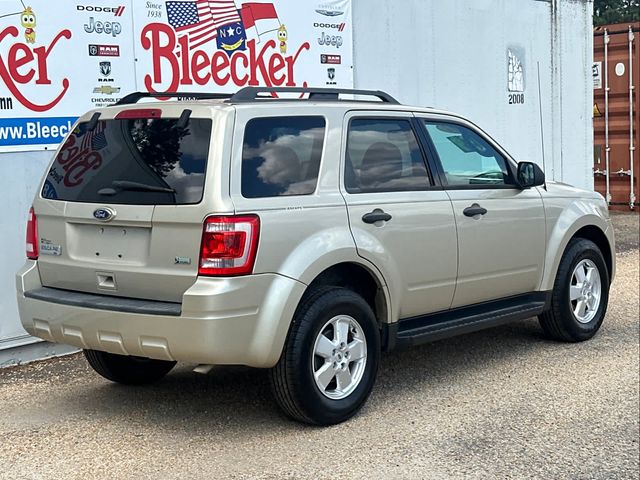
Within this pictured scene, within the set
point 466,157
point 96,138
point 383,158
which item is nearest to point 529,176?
point 466,157

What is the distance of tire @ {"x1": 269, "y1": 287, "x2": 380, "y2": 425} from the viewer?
5.25m

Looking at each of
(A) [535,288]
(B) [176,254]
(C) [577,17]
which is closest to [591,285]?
(A) [535,288]

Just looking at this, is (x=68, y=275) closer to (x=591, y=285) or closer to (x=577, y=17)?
(x=591, y=285)

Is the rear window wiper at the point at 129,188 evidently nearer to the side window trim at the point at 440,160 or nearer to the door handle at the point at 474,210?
the side window trim at the point at 440,160

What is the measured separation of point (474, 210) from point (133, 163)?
2.33 m

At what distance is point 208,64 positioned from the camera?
8.31 metres

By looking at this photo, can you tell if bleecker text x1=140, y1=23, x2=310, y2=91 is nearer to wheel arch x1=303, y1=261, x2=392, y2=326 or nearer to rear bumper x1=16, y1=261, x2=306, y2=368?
wheel arch x1=303, y1=261, x2=392, y2=326

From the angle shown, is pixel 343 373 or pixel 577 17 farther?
pixel 577 17

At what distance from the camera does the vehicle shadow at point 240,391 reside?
18.6 feet

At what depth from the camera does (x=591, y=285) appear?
7535 millimetres

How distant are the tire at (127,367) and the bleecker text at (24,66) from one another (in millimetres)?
2090

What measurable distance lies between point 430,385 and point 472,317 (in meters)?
0.55

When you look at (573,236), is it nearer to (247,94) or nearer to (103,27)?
(247,94)

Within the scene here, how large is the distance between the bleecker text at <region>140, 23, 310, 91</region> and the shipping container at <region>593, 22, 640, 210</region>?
8.14m
